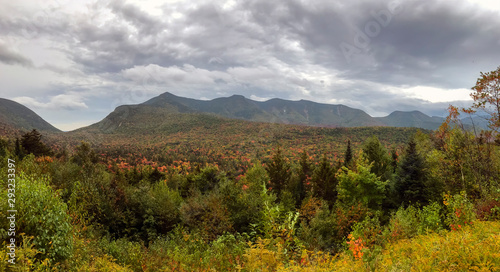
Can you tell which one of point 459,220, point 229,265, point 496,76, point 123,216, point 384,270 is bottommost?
point 123,216

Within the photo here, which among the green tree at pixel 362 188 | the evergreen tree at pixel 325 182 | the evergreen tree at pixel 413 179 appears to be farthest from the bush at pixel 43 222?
the evergreen tree at pixel 413 179

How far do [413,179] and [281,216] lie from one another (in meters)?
16.9

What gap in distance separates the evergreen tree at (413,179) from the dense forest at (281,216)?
0.14 metres

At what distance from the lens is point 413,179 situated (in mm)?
27344

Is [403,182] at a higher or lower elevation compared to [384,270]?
lower

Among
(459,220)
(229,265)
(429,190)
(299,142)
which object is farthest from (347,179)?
(299,142)

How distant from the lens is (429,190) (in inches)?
1040

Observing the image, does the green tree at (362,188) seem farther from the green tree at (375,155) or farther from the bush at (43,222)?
the bush at (43,222)

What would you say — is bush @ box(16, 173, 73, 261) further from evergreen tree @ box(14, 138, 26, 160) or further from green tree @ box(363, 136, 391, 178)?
evergreen tree @ box(14, 138, 26, 160)

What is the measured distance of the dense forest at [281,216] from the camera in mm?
8844

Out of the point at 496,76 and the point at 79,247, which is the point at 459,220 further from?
the point at 79,247

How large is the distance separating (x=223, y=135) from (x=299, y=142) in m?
54.0

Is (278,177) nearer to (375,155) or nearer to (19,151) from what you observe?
(375,155)

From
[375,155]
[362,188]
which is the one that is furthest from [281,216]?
[375,155]
